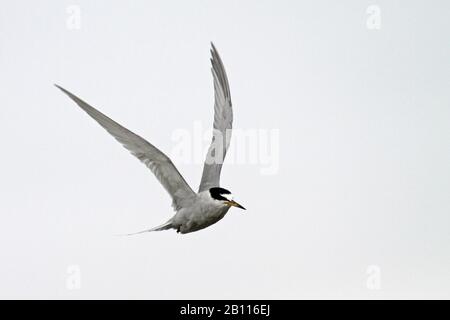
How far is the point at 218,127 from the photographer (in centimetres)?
763

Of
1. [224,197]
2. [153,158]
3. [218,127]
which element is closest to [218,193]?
[224,197]

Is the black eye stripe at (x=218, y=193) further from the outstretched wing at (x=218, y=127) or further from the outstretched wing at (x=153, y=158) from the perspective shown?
the outstretched wing at (x=218, y=127)

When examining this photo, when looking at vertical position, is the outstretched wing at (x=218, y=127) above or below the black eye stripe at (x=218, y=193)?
above

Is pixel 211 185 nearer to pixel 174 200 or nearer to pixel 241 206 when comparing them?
pixel 174 200

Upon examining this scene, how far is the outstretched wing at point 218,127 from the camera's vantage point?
7.43 meters

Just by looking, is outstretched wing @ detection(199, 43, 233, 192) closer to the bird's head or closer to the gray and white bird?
the gray and white bird

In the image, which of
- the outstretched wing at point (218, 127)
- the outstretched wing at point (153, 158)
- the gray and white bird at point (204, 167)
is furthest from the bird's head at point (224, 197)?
the outstretched wing at point (218, 127)

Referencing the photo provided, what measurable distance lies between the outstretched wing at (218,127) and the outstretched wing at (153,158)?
376 millimetres

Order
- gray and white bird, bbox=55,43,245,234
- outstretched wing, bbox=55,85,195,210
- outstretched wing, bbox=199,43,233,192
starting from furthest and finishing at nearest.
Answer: outstretched wing, bbox=199,43,233,192 < gray and white bird, bbox=55,43,245,234 < outstretched wing, bbox=55,85,195,210

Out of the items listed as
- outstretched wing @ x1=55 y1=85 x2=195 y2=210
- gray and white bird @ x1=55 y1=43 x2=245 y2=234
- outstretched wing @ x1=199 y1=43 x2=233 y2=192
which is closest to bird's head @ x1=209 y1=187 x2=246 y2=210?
gray and white bird @ x1=55 y1=43 x2=245 y2=234

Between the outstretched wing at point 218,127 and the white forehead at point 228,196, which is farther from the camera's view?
the outstretched wing at point 218,127

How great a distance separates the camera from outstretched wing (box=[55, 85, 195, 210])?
6.43 meters

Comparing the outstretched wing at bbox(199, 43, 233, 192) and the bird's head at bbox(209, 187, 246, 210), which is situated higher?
the outstretched wing at bbox(199, 43, 233, 192)

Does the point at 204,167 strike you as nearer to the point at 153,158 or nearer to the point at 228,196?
the point at 153,158
